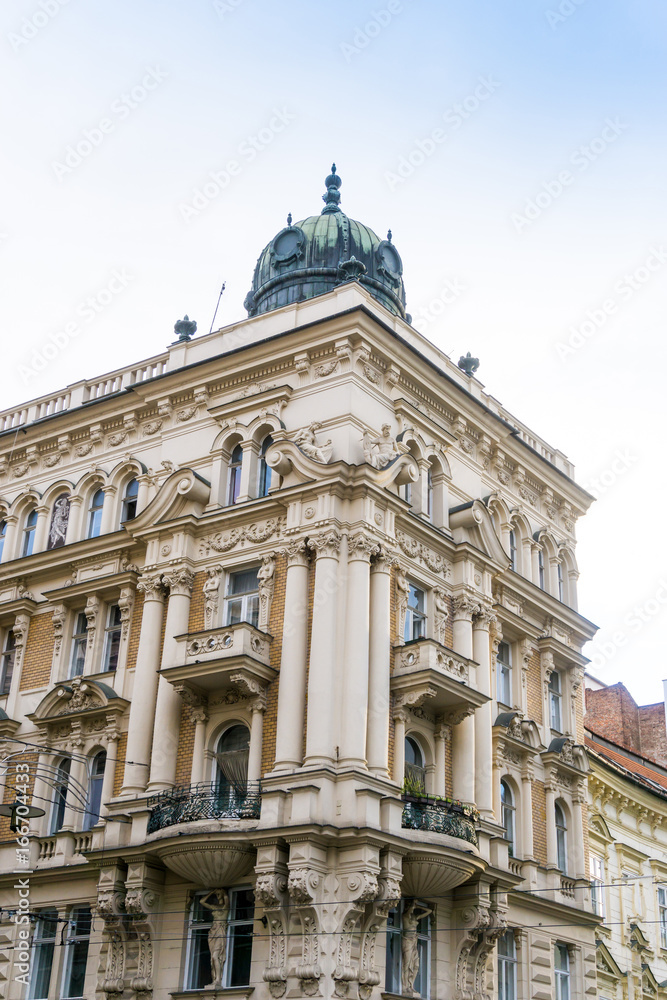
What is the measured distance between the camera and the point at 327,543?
2611 cm

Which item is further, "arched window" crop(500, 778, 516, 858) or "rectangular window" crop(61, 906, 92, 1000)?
"arched window" crop(500, 778, 516, 858)

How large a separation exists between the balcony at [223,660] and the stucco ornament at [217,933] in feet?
13.8

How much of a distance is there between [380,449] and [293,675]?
5788 mm

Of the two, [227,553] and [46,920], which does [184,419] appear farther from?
[46,920]

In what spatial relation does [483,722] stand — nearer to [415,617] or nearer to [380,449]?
[415,617]

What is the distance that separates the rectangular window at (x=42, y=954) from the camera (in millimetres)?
26922

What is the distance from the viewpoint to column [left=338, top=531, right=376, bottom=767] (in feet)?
79.9

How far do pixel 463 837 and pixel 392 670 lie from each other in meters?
3.75

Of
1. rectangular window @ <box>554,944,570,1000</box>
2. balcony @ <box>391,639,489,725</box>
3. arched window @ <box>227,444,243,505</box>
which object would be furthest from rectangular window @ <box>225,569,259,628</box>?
rectangular window @ <box>554,944,570,1000</box>

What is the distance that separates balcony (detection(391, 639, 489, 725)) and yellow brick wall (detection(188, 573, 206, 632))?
178 inches

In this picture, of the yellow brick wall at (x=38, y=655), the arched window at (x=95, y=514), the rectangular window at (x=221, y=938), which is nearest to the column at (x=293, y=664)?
the rectangular window at (x=221, y=938)

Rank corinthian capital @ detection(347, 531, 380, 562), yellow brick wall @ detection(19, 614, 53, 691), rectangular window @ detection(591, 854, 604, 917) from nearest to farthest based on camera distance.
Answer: corinthian capital @ detection(347, 531, 380, 562) → yellow brick wall @ detection(19, 614, 53, 691) → rectangular window @ detection(591, 854, 604, 917)

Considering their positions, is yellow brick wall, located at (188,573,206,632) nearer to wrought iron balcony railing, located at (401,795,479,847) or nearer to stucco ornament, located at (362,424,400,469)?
stucco ornament, located at (362,424,400,469)

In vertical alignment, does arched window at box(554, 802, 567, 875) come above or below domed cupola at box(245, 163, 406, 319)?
below
